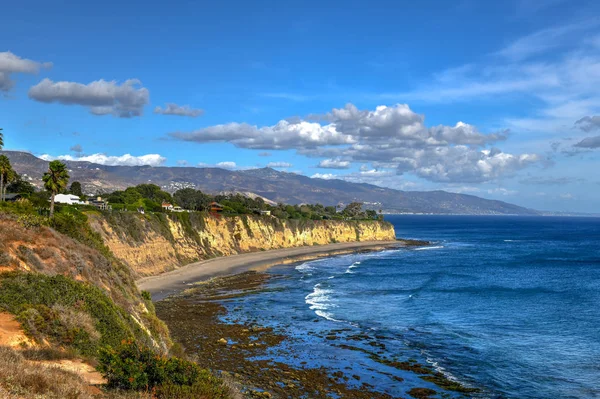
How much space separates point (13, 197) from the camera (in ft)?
234

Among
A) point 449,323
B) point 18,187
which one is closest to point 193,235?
point 18,187

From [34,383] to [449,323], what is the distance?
36.6m

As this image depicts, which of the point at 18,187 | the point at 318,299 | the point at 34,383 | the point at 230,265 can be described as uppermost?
the point at 18,187

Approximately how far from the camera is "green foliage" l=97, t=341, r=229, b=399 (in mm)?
11945

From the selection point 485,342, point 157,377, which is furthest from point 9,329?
point 485,342

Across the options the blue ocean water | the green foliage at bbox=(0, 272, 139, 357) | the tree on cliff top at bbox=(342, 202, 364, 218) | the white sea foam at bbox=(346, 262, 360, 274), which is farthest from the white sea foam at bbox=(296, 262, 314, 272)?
the tree on cliff top at bbox=(342, 202, 364, 218)

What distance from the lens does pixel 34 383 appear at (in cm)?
1024

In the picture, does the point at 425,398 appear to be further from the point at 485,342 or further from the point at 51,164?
the point at 51,164

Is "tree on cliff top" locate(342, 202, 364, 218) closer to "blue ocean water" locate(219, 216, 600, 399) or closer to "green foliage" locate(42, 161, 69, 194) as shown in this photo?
"blue ocean water" locate(219, 216, 600, 399)

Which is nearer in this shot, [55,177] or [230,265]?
[55,177]

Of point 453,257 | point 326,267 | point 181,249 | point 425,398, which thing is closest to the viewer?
point 425,398

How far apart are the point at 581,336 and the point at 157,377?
3562cm

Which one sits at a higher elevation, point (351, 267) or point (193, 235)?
point (193, 235)

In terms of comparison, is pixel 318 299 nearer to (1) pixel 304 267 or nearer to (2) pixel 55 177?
(2) pixel 55 177
